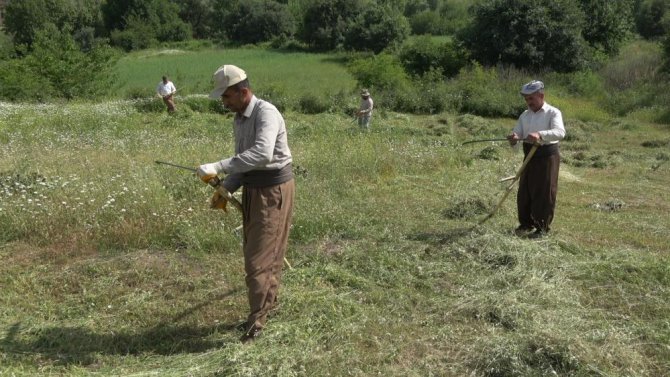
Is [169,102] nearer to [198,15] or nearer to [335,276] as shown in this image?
[335,276]

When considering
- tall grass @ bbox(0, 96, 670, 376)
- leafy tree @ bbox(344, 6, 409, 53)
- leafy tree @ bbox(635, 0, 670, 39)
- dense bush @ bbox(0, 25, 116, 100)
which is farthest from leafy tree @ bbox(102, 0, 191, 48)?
tall grass @ bbox(0, 96, 670, 376)

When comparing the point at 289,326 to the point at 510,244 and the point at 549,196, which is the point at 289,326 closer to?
the point at 510,244

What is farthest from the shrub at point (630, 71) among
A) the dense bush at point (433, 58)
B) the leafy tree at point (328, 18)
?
the leafy tree at point (328, 18)

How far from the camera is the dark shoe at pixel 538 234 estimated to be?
592 centimetres

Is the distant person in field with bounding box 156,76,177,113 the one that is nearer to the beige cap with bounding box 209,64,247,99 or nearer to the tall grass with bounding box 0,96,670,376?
the tall grass with bounding box 0,96,670,376

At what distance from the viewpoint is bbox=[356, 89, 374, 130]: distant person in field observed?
13.1 meters

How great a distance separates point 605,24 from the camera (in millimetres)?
25156

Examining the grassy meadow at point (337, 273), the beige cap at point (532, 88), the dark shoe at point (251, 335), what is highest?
the beige cap at point (532, 88)

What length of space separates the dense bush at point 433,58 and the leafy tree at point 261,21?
2488 cm

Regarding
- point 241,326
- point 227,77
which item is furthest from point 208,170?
point 241,326

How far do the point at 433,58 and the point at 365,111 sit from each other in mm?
11690

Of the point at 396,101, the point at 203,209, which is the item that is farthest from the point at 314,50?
the point at 203,209

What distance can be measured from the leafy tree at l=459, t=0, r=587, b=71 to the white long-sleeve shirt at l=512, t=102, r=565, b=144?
1692 centimetres

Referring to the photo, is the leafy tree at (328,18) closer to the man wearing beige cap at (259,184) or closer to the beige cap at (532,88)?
the beige cap at (532,88)
